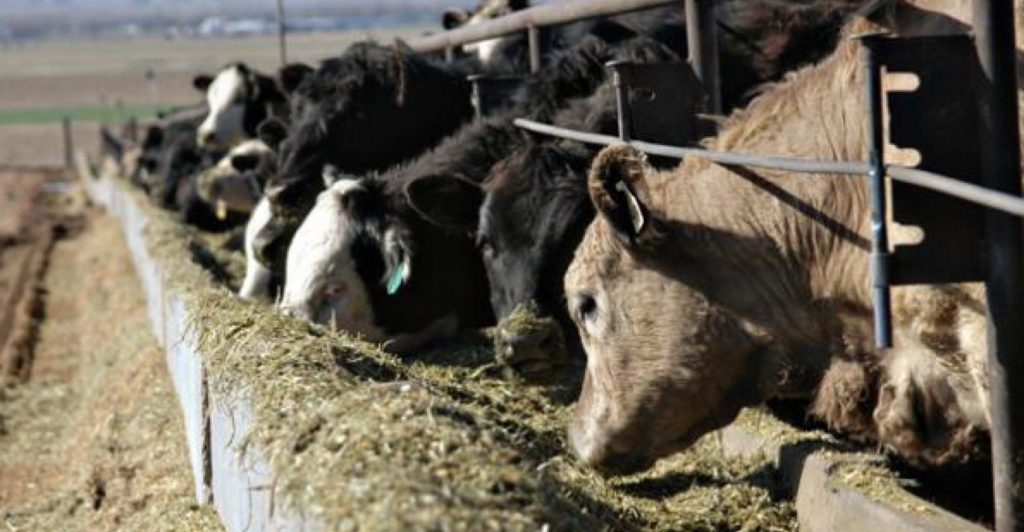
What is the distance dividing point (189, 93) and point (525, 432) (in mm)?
77149

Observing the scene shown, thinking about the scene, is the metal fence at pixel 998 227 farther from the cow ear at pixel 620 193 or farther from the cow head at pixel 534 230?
the cow head at pixel 534 230

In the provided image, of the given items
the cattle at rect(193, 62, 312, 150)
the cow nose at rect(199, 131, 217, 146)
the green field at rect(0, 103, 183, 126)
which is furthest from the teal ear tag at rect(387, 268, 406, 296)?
the green field at rect(0, 103, 183, 126)

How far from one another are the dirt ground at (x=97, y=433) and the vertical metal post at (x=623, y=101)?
2050 mm

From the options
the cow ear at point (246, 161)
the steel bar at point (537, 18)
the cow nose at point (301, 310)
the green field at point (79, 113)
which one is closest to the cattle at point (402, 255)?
the cow nose at point (301, 310)

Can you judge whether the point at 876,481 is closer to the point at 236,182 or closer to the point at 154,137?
the point at 236,182

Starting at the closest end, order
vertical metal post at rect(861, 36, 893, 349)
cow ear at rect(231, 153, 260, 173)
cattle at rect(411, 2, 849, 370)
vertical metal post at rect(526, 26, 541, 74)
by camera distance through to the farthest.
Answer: vertical metal post at rect(861, 36, 893, 349)
cattle at rect(411, 2, 849, 370)
vertical metal post at rect(526, 26, 541, 74)
cow ear at rect(231, 153, 260, 173)

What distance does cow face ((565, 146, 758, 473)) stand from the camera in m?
5.31

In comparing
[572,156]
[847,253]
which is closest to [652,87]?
[572,156]

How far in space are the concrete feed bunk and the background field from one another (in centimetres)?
449

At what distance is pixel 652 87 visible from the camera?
7.07 meters

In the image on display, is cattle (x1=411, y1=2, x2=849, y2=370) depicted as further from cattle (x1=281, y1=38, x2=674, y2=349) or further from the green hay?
cattle (x1=281, y1=38, x2=674, y2=349)

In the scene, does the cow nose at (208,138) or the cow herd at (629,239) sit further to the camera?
the cow nose at (208,138)

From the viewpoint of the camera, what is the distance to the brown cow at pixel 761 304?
496 cm

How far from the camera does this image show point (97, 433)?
9.85 meters
